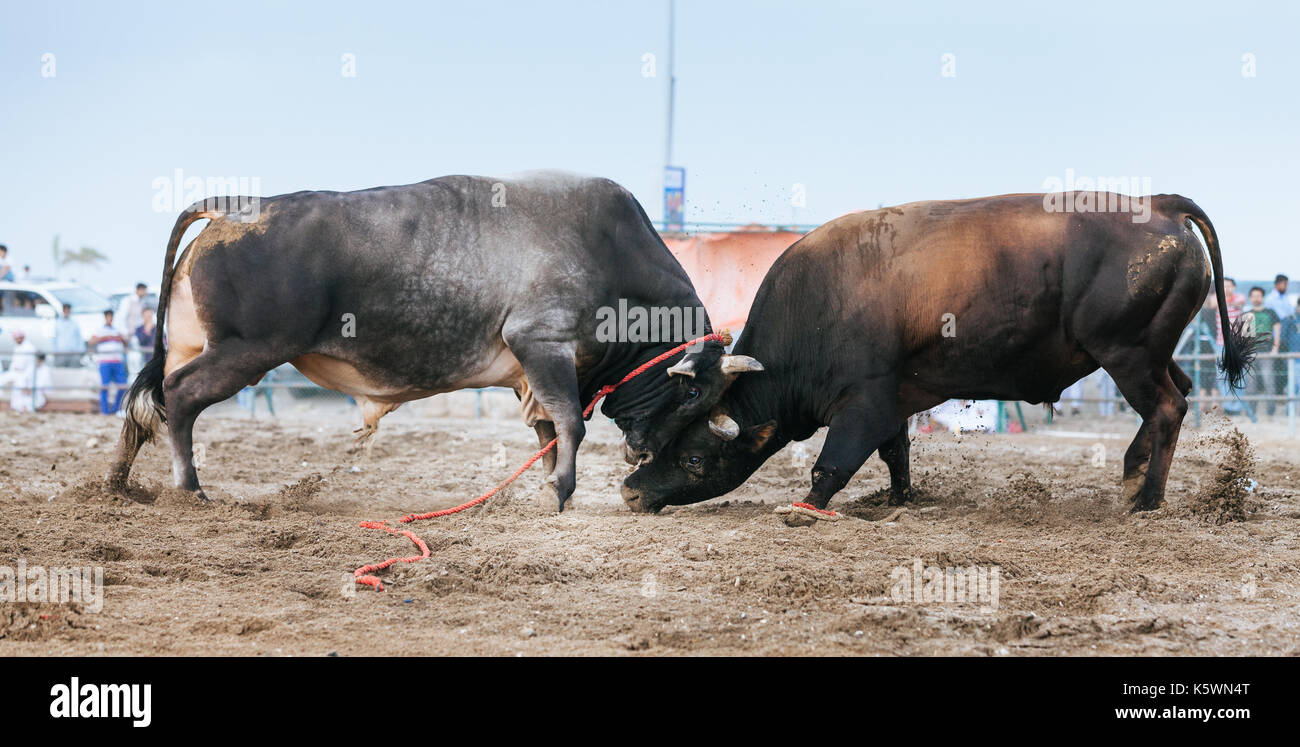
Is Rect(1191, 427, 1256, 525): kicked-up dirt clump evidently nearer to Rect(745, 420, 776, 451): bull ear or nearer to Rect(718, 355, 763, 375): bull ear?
Rect(745, 420, 776, 451): bull ear

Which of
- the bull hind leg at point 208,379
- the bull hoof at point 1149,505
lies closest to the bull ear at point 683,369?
the bull hind leg at point 208,379

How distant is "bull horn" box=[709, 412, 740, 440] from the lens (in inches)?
232

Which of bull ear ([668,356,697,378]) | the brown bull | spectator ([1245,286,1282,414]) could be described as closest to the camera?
the brown bull

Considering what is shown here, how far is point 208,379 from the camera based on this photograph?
5.83 metres

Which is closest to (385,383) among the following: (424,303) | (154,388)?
(424,303)

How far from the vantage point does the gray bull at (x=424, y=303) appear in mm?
5836

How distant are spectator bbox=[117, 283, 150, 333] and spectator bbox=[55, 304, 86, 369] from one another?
61 cm

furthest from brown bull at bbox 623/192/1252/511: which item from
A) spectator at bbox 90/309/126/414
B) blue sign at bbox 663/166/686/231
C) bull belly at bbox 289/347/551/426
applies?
spectator at bbox 90/309/126/414

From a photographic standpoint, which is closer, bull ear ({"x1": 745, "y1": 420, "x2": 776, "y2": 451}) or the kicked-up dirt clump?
the kicked-up dirt clump

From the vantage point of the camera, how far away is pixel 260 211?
19.7 feet

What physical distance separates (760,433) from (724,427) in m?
0.25

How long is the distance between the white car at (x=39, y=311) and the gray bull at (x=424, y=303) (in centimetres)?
1157

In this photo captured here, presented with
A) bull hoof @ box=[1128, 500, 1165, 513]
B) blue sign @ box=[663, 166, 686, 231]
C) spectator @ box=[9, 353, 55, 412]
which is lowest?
spectator @ box=[9, 353, 55, 412]

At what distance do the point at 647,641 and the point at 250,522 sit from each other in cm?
274
